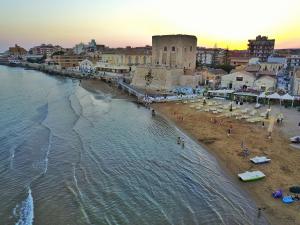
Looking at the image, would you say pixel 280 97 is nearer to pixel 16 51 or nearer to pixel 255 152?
pixel 255 152

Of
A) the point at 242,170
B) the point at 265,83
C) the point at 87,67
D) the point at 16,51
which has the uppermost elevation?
the point at 16,51

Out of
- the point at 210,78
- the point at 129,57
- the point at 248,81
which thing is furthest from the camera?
the point at 129,57

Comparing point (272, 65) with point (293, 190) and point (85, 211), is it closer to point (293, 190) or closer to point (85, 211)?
point (293, 190)

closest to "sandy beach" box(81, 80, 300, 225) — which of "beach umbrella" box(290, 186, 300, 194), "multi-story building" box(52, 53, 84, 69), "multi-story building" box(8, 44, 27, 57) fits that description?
"beach umbrella" box(290, 186, 300, 194)

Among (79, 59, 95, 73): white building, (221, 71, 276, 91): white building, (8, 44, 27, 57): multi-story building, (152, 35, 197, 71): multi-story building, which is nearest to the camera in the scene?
(221, 71, 276, 91): white building

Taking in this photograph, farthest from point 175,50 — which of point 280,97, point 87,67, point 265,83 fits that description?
point 87,67

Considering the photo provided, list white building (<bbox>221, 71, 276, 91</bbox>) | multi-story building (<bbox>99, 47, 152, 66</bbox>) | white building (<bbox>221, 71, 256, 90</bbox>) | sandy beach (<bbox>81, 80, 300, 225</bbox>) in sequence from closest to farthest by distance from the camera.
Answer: sandy beach (<bbox>81, 80, 300, 225</bbox>) → white building (<bbox>221, 71, 276, 91</bbox>) → white building (<bbox>221, 71, 256, 90</bbox>) → multi-story building (<bbox>99, 47, 152, 66</bbox>)

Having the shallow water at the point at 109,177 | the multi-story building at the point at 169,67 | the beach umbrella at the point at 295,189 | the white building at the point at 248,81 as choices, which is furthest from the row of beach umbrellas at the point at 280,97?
the beach umbrella at the point at 295,189

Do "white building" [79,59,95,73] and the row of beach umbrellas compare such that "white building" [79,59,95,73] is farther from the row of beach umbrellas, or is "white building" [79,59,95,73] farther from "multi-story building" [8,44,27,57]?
"multi-story building" [8,44,27,57]
